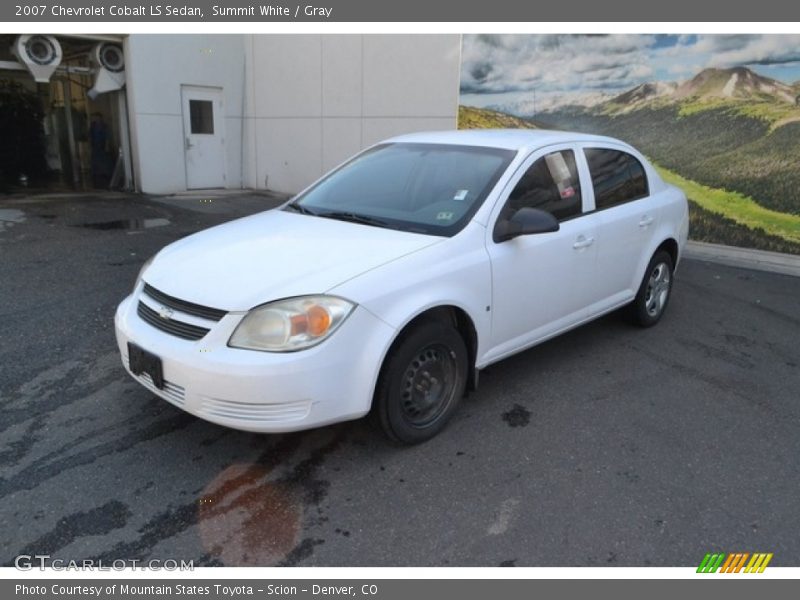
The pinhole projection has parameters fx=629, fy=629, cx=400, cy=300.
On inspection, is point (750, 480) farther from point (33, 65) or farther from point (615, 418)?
point (33, 65)

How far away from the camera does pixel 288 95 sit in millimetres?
12977

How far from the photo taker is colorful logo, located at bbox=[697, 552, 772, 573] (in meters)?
2.71

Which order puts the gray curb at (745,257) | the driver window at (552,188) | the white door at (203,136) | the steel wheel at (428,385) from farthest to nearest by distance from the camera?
the white door at (203,136) → the gray curb at (745,257) → the driver window at (552,188) → the steel wheel at (428,385)

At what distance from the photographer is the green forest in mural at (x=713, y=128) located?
8.11 metres

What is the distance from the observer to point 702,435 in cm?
376

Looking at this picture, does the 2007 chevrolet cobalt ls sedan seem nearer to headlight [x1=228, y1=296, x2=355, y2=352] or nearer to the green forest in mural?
headlight [x1=228, y1=296, x2=355, y2=352]

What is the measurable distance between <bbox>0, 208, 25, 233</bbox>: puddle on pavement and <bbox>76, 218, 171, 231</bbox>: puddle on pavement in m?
0.92

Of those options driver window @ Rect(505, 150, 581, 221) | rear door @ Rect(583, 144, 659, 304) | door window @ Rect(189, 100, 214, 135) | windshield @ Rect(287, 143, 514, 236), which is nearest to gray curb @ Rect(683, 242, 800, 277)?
rear door @ Rect(583, 144, 659, 304)

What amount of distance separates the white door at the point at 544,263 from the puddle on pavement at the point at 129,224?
6.75 meters

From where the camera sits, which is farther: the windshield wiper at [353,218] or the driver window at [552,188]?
the driver window at [552,188]

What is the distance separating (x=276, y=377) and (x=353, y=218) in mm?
1389

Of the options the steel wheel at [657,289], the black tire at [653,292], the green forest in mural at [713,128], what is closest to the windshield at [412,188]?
the black tire at [653,292]

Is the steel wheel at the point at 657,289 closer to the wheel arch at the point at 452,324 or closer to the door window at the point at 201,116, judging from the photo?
the wheel arch at the point at 452,324

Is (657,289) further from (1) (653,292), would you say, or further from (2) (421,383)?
(2) (421,383)
